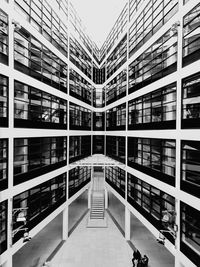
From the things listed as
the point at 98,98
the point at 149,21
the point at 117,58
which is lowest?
the point at 98,98

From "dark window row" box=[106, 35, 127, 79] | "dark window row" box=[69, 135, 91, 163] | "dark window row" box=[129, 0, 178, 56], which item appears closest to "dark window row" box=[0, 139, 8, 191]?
"dark window row" box=[69, 135, 91, 163]

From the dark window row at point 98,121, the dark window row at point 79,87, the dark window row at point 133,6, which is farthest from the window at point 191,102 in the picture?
the dark window row at point 98,121

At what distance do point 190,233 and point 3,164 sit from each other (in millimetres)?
9684

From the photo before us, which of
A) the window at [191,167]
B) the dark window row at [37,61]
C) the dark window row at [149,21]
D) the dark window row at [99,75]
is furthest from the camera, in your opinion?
the dark window row at [99,75]

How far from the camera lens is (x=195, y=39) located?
8602 millimetres

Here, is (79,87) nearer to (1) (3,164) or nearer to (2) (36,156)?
(2) (36,156)

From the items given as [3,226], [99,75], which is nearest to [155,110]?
[3,226]

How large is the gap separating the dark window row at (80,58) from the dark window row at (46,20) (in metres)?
1.71

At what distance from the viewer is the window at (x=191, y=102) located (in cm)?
842

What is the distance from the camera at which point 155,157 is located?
1187cm

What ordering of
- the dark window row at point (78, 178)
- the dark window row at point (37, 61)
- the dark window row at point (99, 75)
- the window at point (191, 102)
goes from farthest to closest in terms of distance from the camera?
1. the dark window row at point (99, 75)
2. the dark window row at point (78, 178)
3. the dark window row at point (37, 61)
4. the window at point (191, 102)

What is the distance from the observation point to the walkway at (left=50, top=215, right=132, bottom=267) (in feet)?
42.0

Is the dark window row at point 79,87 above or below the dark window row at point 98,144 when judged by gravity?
above

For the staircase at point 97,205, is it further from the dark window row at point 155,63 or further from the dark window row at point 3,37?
the dark window row at point 3,37
